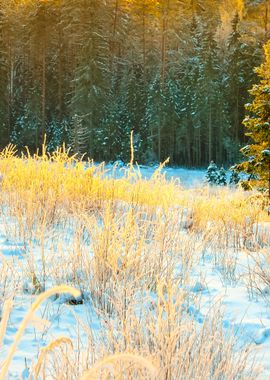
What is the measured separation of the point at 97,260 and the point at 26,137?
2961 cm

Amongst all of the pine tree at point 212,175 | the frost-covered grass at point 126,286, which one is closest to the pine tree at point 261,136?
the frost-covered grass at point 126,286

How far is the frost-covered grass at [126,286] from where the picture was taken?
1739 mm

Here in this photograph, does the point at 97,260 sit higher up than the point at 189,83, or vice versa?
the point at 189,83

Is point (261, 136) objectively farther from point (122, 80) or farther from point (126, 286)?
point (122, 80)

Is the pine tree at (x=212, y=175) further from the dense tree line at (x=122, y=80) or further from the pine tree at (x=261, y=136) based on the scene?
the pine tree at (x=261, y=136)

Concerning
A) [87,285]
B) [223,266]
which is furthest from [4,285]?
[223,266]

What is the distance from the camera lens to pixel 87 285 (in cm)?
311

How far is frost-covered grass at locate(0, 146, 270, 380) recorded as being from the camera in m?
1.74

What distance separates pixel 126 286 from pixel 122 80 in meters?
33.4

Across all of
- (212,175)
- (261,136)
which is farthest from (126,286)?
(212,175)

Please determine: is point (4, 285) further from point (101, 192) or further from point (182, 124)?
point (182, 124)

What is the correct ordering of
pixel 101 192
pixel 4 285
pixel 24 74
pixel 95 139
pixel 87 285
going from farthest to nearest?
pixel 24 74 → pixel 95 139 → pixel 101 192 → pixel 87 285 → pixel 4 285

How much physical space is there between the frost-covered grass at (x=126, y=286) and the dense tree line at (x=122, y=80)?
2274 cm

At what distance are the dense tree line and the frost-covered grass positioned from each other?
2274 cm
